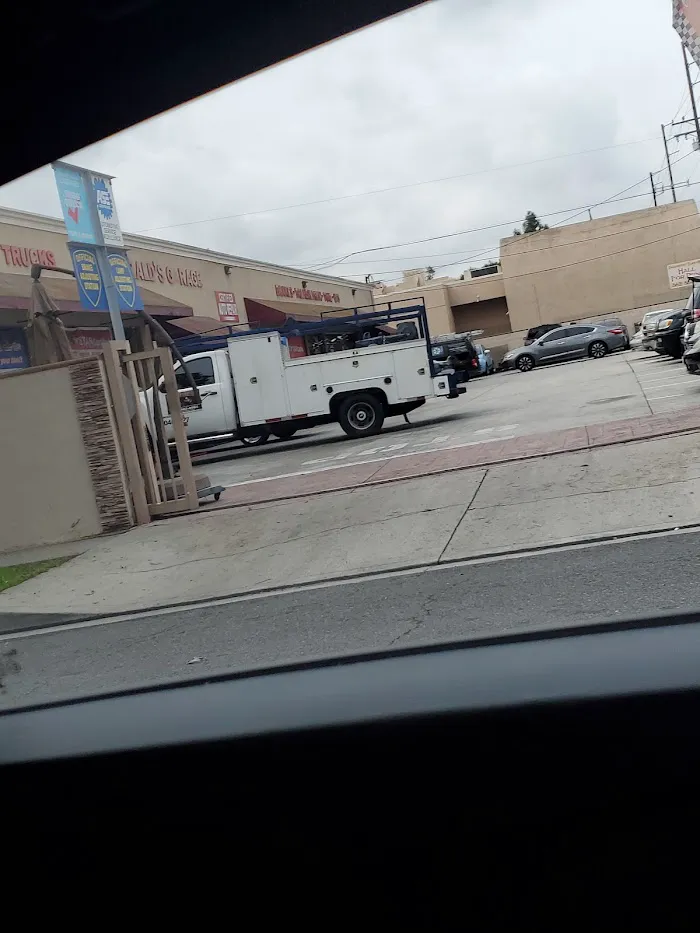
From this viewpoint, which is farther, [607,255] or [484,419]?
[607,255]

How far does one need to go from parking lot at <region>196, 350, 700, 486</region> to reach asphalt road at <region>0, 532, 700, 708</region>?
6946 millimetres

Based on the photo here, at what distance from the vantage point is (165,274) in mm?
27484

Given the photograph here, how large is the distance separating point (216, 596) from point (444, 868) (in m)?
6.38

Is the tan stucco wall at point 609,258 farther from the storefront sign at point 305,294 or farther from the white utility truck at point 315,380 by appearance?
the white utility truck at point 315,380

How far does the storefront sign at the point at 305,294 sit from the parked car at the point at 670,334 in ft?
57.6

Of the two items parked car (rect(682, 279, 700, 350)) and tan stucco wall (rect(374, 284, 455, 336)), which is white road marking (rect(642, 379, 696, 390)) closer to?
parked car (rect(682, 279, 700, 350))

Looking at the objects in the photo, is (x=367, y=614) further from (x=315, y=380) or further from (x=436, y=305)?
(x=436, y=305)

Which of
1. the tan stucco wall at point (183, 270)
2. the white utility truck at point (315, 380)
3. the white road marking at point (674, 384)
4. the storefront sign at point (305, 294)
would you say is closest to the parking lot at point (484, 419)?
the white road marking at point (674, 384)

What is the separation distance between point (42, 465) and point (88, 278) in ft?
10.7

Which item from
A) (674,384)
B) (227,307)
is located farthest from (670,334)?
(227,307)

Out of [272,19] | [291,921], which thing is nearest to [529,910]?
[291,921]

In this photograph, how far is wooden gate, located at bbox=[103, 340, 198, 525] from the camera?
11.6 meters

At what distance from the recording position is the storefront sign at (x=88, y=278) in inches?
513

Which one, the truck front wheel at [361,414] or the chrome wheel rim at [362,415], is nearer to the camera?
the truck front wheel at [361,414]
